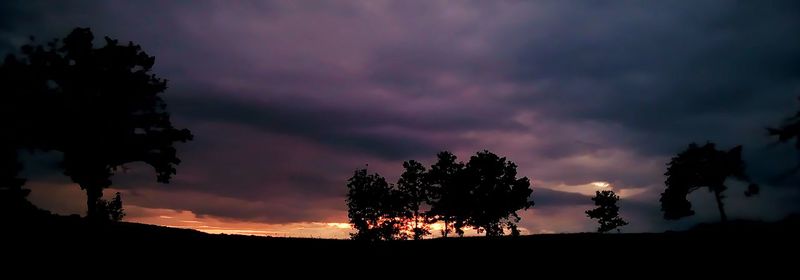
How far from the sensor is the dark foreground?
1341cm

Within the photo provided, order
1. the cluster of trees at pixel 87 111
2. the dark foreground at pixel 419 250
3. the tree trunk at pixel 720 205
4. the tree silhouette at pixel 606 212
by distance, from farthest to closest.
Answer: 1. the tree silhouette at pixel 606 212
2. the tree trunk at pixel 720 205
3. the cluster of trees at pixel 87 111
4. the dark foreground at pixel 419 250

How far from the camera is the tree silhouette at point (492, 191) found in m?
60.8

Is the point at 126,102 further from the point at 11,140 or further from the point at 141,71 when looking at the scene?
the point at 11,140

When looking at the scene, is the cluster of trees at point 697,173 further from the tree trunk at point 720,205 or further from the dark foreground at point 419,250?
the dark foreground at point 419,250

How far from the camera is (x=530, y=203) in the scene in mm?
63125

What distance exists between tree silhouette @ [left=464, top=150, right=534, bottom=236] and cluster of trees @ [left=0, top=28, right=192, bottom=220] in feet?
125

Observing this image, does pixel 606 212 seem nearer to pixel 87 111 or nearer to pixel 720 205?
pixel 720 205

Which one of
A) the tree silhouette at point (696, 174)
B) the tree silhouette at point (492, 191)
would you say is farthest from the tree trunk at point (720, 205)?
the tree silhouette at point (492, 191)

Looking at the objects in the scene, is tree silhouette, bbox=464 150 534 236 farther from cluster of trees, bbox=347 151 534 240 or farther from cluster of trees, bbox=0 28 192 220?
cluster of trees, bbox=0 28 192 220

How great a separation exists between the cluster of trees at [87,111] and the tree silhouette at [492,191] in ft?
125

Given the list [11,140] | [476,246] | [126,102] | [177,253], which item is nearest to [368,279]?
[476,246]

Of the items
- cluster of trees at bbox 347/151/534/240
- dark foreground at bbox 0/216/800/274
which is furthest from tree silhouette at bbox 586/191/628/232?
dark foreground at bbox 0/216/800/274

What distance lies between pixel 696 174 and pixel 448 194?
27.8 metres

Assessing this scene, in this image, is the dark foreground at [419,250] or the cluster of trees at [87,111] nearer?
the dark foreground at [419,250]
